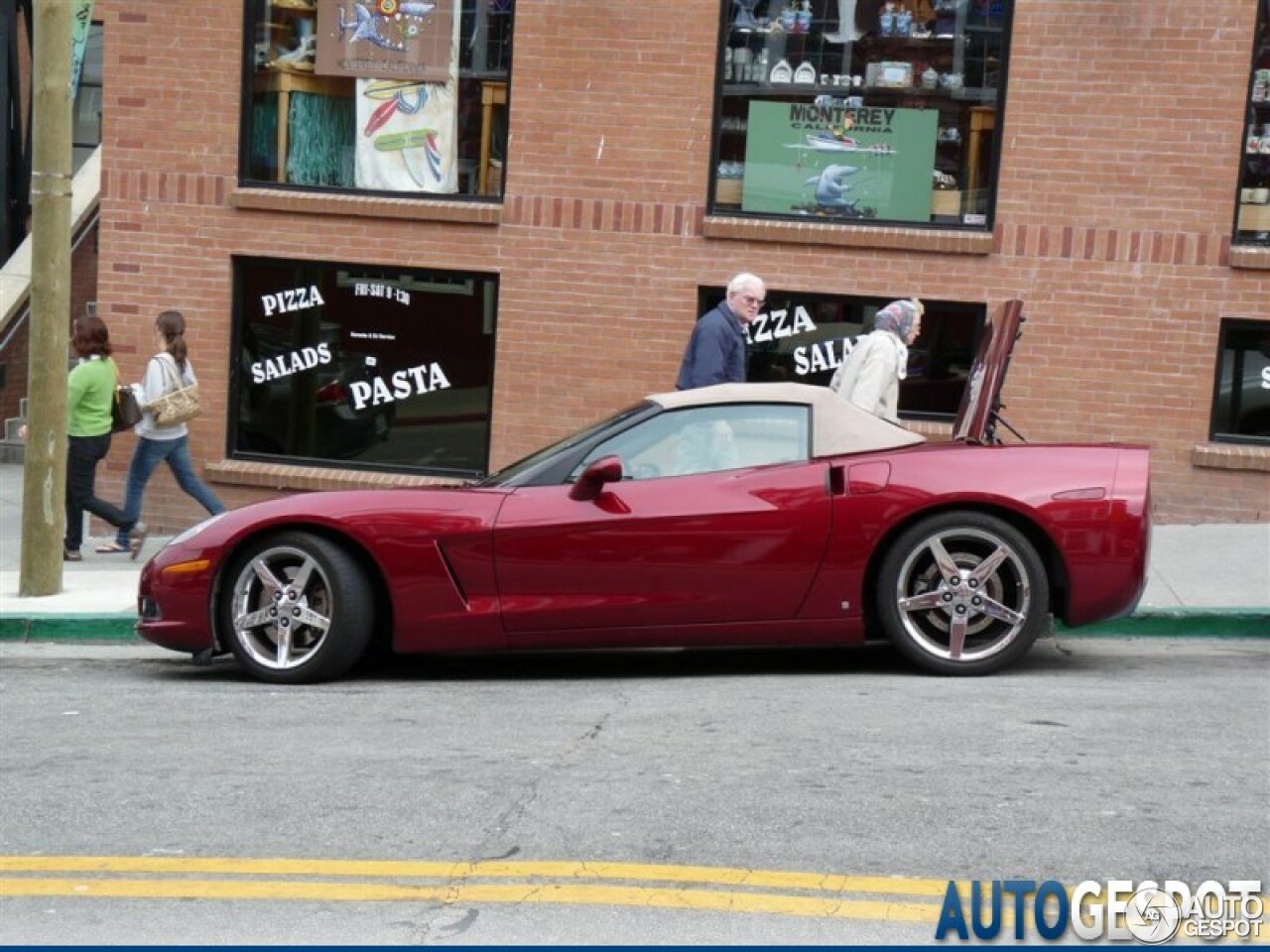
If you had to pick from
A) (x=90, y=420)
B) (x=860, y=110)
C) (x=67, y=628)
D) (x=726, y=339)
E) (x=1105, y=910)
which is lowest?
(x=67, y=628)

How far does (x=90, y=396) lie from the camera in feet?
40.0

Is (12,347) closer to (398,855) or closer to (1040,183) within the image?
(1040,183)

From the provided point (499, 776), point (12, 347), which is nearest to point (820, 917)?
point (499, 776)

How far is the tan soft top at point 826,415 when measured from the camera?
331 inches

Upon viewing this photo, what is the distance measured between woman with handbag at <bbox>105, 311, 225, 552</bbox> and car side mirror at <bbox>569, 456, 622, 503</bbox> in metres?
4.72

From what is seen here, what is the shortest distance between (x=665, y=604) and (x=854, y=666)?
3.37 feet

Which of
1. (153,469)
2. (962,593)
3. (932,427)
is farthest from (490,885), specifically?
(932,427)

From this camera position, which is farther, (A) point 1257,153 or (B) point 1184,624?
(A) point 1257,153

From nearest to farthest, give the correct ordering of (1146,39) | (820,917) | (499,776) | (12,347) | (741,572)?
(820,917), (499,776), (741,572), (1146,39), (12,347)

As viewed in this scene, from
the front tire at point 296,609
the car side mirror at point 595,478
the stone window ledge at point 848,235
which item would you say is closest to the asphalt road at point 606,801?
the front tire at point 296,609

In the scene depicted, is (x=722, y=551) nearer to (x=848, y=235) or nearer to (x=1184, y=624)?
(x=1184, y=624)

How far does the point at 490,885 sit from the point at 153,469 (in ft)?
26.0

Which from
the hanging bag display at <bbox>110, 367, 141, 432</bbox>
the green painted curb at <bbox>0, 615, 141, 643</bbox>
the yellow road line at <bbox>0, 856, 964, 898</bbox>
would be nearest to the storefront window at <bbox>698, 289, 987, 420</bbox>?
the hanging bag display at <bbox>110, 367, 141, 432</bbox>

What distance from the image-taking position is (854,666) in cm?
861
